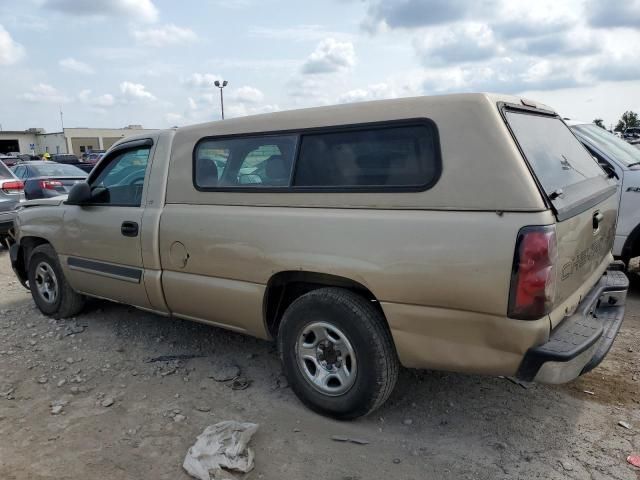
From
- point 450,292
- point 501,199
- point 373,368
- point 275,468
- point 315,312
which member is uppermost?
point 501,199

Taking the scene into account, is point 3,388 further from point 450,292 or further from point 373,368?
point 450,292

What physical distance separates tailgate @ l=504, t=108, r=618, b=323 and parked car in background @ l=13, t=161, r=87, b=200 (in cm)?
828

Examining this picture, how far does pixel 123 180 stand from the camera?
14.6 ft

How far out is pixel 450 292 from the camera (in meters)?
2.64

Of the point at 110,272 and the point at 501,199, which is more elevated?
the point at 501,199

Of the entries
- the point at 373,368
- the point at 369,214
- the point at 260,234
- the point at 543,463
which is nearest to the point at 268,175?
the point at 260,234

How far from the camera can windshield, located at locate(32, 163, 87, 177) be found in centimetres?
1125

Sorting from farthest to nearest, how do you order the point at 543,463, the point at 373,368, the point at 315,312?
the point at 315,312
the point at 373,368
the point at 543,463

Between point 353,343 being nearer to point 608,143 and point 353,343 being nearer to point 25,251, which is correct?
point 25,251

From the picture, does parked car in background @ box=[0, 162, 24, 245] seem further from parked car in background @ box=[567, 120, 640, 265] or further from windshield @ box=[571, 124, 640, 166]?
parked car in background @ box=[567, 120, 640, 265]

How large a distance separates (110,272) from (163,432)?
5.52 ft

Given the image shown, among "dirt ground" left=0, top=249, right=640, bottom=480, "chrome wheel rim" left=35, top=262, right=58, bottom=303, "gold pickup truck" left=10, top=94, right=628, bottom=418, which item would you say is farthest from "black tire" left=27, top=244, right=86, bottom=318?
"gold pickup truck" left=10, top=94, right=628, bottom=418

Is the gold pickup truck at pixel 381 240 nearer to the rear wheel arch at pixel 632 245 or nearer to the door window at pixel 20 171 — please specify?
the rear wheel arch at pixel 632 245

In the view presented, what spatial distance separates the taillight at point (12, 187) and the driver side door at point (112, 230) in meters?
5.00
